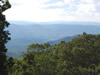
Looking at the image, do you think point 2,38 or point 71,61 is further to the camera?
point 71,61

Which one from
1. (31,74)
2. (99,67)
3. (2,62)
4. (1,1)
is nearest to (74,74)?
(99,67)

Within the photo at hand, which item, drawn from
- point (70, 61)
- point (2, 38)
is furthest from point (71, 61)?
point (2, 38)

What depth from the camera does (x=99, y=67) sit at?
25.7 m

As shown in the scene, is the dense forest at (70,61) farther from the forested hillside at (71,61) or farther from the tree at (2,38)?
the tree at (2,38)

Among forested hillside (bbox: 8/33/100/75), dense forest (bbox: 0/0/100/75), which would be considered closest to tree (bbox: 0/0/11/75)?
dense forest (bbox: 0/0/100/75)

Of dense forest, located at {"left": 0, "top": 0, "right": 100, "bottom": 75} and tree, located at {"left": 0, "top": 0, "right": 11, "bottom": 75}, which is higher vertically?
tree, located at {"left": 0, "top": 0, "right": 11, "bottom": 75}

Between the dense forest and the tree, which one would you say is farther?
the dense forest

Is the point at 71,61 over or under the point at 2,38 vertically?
under

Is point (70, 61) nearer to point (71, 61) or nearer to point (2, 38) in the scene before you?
point (71, 61)

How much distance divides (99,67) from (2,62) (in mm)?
14940

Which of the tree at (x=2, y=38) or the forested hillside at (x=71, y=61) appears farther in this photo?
the forested hillside at (x=71, y=61)

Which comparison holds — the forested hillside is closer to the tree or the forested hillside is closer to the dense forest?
the dense forest

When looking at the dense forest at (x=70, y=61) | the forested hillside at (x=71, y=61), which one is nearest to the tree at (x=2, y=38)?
the dense forest at (x=70, y=61)

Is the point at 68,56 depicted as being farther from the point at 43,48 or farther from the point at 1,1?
the point at 1,1
